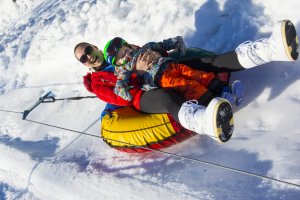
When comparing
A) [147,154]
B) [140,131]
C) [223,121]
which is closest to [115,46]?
[140,131]

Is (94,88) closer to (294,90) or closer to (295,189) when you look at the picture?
(294,90)

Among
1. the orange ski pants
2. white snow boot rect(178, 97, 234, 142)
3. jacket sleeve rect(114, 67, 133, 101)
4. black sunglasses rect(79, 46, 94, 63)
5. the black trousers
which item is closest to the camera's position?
white snow boot rect(178, 97, 234, 142)

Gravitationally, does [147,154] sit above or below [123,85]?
below

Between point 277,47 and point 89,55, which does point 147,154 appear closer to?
point 89,55

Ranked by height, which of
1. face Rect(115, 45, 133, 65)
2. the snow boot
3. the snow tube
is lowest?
the snow tube

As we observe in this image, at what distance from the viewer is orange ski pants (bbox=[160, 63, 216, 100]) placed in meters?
3.23

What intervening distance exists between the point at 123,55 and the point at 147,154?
39.0 inches

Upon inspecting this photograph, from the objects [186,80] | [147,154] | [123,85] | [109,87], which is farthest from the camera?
[109,87]

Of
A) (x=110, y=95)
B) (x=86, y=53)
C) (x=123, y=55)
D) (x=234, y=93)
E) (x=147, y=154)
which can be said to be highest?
(x=86, y=53)

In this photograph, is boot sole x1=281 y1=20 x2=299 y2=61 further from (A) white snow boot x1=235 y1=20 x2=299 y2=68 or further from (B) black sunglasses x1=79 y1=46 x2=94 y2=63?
(B) black sunglasses x1=79 y1=46 x2=94 y2=63

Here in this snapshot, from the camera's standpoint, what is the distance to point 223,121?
104 inches

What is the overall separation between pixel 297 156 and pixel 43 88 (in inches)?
180

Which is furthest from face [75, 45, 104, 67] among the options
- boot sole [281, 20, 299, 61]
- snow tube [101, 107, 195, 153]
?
boot sole [281, 20, 299, 61]

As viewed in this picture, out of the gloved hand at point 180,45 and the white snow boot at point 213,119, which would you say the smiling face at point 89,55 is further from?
the white snow boot at point 213,119
